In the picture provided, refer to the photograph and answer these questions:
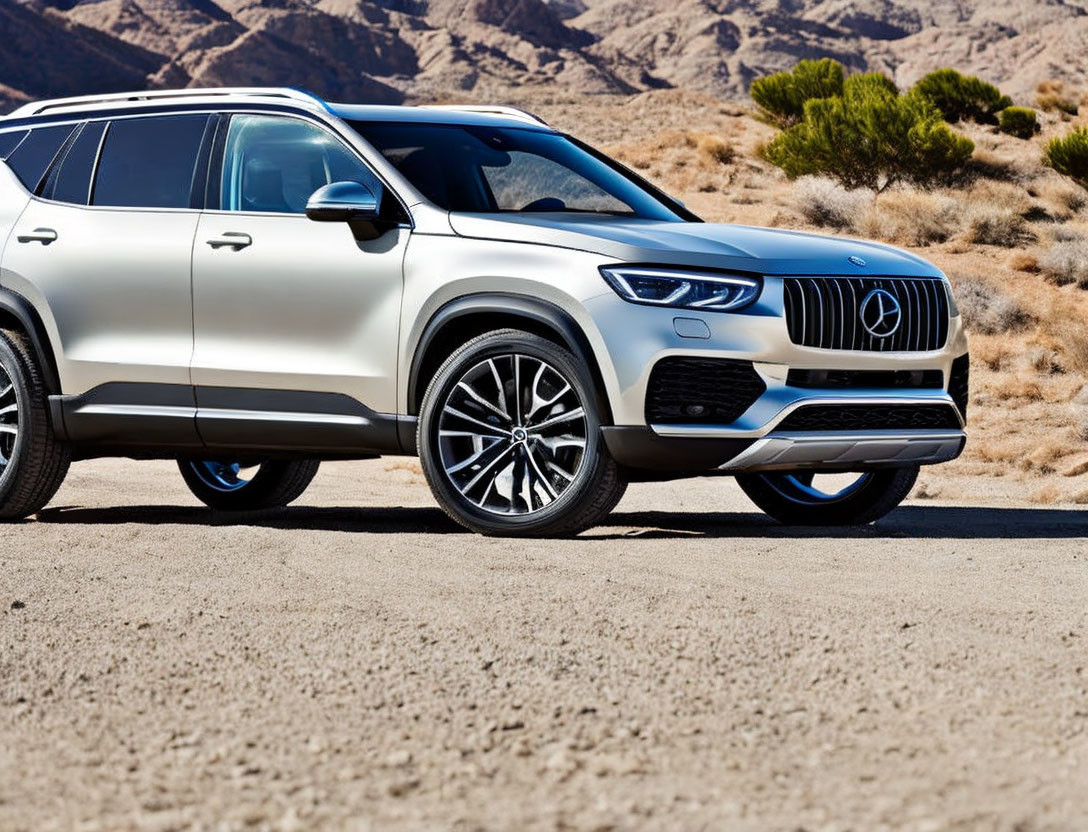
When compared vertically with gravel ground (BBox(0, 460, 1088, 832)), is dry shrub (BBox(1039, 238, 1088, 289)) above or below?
below

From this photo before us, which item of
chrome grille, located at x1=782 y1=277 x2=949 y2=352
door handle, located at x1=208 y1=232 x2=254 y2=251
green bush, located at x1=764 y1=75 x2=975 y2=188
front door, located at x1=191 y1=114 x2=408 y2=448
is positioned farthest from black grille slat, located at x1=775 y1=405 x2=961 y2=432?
green bush, located at x1=764 y1=75 x2=975 y2=188

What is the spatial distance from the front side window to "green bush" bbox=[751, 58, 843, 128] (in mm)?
29112

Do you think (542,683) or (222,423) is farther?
(222,423)

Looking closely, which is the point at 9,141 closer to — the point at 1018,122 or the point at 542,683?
the point at 542,683

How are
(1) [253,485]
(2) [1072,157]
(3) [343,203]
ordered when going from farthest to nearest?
(2) [1072,157] → (1) [253,485] → (3) [343,203]

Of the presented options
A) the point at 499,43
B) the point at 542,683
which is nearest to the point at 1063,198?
the point at 542,683

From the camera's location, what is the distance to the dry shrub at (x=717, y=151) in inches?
1297

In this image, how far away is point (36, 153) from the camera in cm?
891

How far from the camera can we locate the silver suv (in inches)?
276

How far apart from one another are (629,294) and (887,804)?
3.76 meters

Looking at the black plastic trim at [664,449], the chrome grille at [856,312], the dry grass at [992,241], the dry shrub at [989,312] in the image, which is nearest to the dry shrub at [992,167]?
the dry grass at [992,241]

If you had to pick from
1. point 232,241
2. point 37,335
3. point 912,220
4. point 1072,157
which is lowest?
point 912,220

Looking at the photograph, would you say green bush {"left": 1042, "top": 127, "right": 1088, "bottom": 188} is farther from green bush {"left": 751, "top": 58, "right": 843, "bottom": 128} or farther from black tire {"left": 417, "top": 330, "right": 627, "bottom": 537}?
black tire {"left": 417, "top": 330, "right": 627, "bottom": 537}

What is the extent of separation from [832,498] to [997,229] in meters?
16.4
